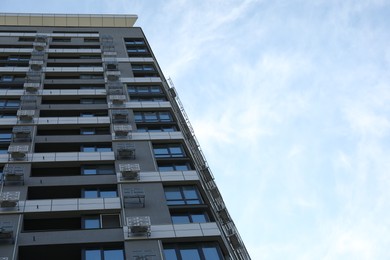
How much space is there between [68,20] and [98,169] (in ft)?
107

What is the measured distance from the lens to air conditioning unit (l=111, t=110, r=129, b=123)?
36.2 meters

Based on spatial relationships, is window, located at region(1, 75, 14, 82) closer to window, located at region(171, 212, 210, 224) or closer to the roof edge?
the roof edge

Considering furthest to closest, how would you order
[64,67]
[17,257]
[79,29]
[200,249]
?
[79,29]
[64,67]
[200,249]
[17,257]

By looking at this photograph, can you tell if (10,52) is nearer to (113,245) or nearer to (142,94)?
(142,94)

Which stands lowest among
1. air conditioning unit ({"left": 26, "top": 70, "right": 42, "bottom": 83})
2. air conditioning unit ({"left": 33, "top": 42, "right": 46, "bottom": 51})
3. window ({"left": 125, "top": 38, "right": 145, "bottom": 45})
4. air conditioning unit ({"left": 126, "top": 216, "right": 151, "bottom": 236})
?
air conditioning unit ({"left": 126, "top": 216, "right": 151, "bottom": 236})

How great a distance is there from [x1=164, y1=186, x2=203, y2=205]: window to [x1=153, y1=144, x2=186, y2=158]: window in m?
3.47

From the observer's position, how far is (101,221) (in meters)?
27.0

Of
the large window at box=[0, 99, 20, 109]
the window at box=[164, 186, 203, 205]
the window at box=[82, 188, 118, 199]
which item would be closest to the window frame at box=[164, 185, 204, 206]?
the window at box=[164, 186, 203, 205]

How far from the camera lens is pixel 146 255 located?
23875 mm

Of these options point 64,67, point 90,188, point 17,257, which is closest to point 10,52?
point 64,67

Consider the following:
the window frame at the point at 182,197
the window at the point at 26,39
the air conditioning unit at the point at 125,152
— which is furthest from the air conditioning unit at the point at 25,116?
the window at the point at 26,39

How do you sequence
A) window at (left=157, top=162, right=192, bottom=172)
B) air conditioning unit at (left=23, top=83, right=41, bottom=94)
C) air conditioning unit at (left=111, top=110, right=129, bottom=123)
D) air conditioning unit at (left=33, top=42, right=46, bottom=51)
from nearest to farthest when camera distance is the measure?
window at (left=157, top=162, right=192, bottom=172) → air conditioning unit at (left=111, top=110, right=129, bottom=123) → air conditioning unit at (left=23, top=83, right=41, bottom=94) → air conditioning unit at (left=33, top=42, right=46, bottom=51)

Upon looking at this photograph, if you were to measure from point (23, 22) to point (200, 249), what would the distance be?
42292 millimetres

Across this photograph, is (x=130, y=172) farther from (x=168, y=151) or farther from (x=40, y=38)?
(x=40, y=38)
